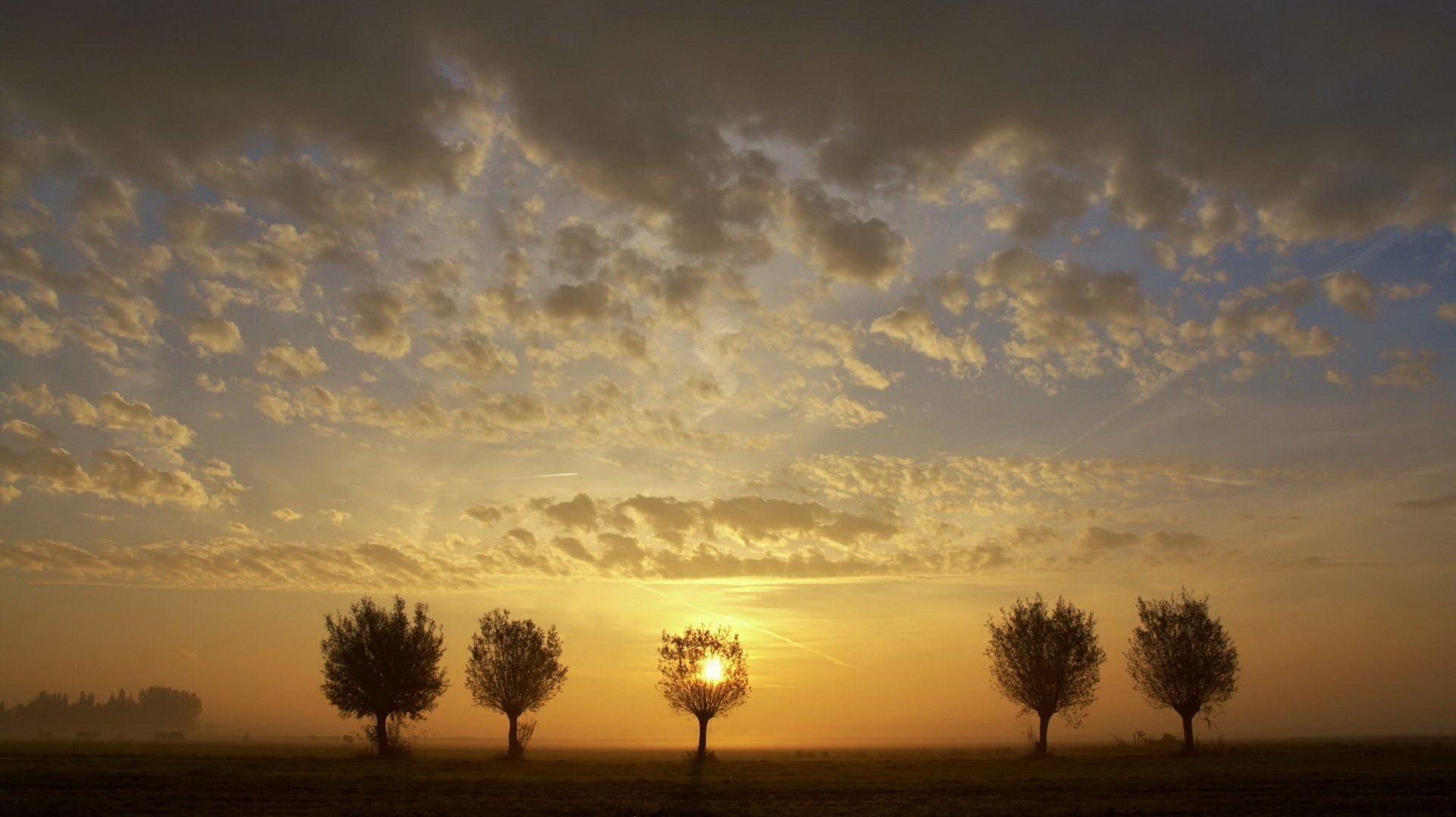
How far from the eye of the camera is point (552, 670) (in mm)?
80125

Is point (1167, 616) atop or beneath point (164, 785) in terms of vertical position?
atop

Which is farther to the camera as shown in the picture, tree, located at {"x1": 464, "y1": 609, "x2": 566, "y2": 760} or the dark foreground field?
tree, located at {"x1": 464, "y1": 609, "x2": 566, "y2": 760}

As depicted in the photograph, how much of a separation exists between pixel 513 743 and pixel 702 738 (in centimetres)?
1724

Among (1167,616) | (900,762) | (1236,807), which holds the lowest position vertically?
(900,762)

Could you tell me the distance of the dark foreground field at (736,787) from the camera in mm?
32281

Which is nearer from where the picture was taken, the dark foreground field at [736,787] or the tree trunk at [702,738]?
the dark foreground field at [736,787]

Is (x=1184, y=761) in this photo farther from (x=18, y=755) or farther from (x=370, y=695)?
(x=18, y=755)

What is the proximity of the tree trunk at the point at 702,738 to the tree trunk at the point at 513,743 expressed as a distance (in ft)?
51.2

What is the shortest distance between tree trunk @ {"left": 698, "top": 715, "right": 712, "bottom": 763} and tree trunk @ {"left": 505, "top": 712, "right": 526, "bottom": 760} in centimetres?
1560

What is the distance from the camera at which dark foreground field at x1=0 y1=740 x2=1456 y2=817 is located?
32.3 metres

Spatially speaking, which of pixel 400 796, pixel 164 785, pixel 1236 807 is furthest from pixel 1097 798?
pixel 164 785

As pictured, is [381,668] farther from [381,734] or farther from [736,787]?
[736,787]

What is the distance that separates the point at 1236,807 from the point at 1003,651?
5154 centimetres

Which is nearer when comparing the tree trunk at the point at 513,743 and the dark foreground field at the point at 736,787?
the dark foreground field at the point at 736,787
